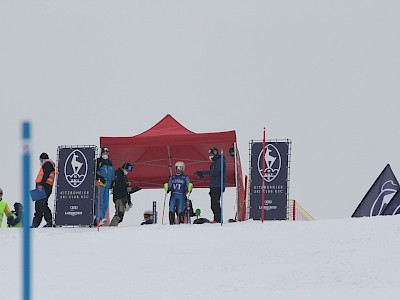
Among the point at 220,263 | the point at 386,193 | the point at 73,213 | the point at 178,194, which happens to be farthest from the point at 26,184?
the point at 73,213

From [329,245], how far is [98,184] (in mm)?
6365

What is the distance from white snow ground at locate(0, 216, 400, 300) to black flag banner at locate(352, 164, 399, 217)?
3017 mm

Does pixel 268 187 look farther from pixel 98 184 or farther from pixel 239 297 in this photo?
pixel 239 297

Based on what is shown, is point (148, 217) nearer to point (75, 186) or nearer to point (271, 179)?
point (75, 186)

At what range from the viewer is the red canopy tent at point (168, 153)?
16.7 meters

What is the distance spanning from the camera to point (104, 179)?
1623 centimetres

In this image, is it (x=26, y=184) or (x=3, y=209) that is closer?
(x=26, y=184)

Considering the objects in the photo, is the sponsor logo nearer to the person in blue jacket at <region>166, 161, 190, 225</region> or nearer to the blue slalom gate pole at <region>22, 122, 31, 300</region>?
the person in blue jacket at <region>166, 161, 190, 225</region>

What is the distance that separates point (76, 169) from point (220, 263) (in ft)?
23.9

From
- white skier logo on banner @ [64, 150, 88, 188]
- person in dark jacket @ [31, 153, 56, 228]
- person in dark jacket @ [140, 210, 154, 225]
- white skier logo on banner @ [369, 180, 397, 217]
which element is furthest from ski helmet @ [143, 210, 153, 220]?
white skier logo on banner @ [369, 180, 397, 217]

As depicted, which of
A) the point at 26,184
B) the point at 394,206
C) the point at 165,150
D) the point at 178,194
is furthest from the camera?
the point at 165,150

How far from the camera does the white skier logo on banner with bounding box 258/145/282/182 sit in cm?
1552

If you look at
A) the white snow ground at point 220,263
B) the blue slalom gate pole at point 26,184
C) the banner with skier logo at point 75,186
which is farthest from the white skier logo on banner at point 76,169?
the blue slalom gate pole at point 26,184

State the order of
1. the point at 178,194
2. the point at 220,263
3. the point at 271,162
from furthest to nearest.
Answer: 1. the point at 271,162
2. the point at 178,194
3. the point at 220,263
